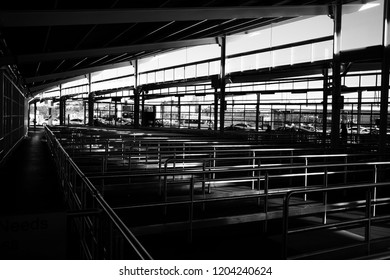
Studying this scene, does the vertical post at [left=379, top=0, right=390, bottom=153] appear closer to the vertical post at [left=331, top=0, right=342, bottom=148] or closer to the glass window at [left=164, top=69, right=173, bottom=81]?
the vertical post at [left=331, top=0, right=342, bottom=148]

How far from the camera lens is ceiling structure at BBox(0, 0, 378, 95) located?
9647 mm

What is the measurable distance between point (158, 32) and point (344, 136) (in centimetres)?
1025

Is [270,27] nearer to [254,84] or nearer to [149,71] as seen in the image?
[254,84]

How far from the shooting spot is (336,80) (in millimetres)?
14562

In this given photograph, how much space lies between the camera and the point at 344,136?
20.3 m

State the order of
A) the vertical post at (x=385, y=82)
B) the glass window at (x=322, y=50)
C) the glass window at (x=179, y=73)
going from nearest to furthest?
1. the vertical post at (x=385, y=82)
2. the glass window at (x=322, y=50)
3. the glass window at (x=179, y=73)

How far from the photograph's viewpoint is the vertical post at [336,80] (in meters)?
14.4

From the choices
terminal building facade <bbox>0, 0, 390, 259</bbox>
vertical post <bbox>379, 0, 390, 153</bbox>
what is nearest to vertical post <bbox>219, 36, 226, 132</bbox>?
terminal building facade <bbox>0, 0, 390, 259</bbox>

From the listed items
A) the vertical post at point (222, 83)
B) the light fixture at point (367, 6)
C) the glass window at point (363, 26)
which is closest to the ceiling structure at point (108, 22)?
the light fixture at point (367, 6)

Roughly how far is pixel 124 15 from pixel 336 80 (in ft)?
25.7

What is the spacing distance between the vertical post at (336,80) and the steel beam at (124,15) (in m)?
1.62

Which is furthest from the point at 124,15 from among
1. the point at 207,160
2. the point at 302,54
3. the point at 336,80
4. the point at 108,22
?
the point at 302,54

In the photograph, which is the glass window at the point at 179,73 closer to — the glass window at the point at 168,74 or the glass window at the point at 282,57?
the glass window at the point at 168,74
